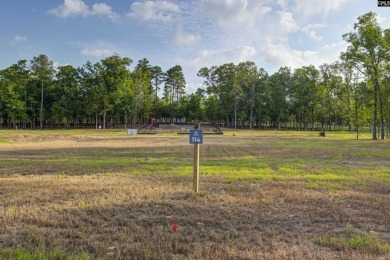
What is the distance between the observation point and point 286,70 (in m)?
87.0

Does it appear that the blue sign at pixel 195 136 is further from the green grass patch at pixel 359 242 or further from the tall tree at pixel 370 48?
the tall tree at pixel 370 48

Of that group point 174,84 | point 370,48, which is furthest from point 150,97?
point 370,48

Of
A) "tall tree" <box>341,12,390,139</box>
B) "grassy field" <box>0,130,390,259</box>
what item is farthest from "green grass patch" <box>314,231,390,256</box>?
"tall tree" <box>341,12,390,139</box>

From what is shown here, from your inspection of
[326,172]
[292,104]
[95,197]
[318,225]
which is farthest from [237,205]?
[292,104]

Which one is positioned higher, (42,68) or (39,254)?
(42,68)

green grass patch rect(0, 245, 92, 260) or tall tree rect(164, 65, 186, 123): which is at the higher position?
tall tree rect(164, 65, 186, 123)

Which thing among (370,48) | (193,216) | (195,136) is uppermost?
(370,48)

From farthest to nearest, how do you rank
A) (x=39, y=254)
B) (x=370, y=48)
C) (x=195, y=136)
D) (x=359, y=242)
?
(x=370, y=48)
(x=195, y=136)
(x=359, y=242)
(x=39, y=254)

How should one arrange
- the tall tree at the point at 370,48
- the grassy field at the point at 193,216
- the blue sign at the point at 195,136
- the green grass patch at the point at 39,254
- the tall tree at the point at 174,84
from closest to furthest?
the green grass patch at the point at 39,254 → the grassy field at the point at 193,216 → the blue sign at the point at 195,136 → the tall tree at the point at 370,48 → the tall tree at the point at 174,84

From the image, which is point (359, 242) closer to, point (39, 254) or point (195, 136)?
point (195, 136)

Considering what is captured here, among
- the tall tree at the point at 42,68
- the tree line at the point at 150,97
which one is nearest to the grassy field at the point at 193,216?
the tree line at the point at 150,97

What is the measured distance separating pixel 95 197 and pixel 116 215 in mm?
1635

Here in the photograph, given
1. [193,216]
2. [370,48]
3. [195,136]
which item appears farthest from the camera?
[370,48]

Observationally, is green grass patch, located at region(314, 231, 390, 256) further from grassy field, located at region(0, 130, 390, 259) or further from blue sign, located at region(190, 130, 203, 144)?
blue sign, located at region(190, 130, 203, 144)
